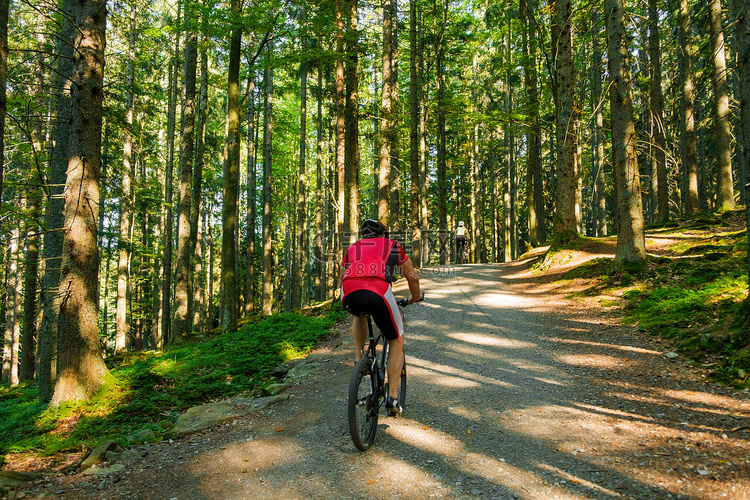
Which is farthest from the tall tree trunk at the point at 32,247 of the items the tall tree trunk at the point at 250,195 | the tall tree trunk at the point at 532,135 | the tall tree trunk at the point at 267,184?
the tall tree trunk at the point at 532,135

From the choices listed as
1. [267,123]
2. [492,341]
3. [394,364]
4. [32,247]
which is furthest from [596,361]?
[32,247]

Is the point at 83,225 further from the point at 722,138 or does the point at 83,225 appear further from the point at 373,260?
the point at 722,138

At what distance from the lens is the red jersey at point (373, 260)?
380 cm

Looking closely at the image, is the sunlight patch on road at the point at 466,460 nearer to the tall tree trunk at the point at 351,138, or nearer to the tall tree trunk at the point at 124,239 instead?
the tall tree trunk at the point at 351,138

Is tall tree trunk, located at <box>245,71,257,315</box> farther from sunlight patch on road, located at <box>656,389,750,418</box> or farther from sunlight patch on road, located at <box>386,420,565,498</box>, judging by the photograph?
sunlight patch on road, located at <box>656,389,750,418</box>

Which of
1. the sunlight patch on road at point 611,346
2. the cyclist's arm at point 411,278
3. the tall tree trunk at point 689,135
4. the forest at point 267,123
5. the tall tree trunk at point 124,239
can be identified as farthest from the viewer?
the tall tree trunk at point 124,239

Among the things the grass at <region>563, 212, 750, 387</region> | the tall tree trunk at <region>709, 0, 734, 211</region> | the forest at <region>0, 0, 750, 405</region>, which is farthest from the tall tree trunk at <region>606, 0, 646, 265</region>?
the tall tree trunk at <region>709, 0, 734, 211</region>

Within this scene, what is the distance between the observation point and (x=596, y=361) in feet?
19.1

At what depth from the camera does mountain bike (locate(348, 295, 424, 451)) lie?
3.54 meters

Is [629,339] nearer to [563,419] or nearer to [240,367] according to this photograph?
[563,419]

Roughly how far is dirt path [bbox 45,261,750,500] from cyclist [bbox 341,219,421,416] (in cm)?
76

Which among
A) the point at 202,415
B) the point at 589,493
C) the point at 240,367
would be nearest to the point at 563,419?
the point at 589,493

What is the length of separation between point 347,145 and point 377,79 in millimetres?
15656

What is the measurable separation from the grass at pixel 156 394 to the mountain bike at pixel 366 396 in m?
2.70
